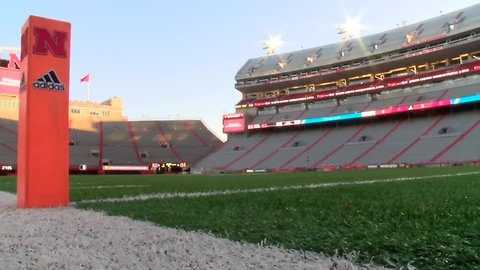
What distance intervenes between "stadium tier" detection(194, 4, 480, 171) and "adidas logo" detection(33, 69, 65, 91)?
28430mm

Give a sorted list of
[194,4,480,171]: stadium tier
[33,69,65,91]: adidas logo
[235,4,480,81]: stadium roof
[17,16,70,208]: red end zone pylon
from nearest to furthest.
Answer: [17,16,70,208]: red end zone pylon → [33,69,65,91]: adidas logo → [194,4,480,171]: stadium tier → [235,4,480,81]: stadium roof

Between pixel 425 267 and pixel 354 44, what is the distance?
51.0 meters

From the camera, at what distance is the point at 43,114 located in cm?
592

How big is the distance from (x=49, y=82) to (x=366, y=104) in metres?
41.7

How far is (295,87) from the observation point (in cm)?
5434

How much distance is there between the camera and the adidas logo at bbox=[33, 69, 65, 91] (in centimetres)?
590

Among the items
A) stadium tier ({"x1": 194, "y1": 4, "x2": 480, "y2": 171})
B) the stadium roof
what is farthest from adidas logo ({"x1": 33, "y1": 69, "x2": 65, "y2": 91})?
the stadium roof

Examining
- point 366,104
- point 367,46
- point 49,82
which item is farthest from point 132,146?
point 49,82

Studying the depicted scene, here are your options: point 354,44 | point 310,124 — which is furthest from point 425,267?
point 354,44

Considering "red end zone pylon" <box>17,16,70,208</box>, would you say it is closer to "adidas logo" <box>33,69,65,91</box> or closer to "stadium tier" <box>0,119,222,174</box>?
"adidas logo" <box>33,69,65,91</box>

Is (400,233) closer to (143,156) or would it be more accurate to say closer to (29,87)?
(29,87)

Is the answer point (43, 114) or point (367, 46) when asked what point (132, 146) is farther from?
point (43, 114)

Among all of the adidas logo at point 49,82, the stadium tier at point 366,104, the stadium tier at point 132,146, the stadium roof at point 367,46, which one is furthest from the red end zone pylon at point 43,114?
the stadium roof at point 367,46

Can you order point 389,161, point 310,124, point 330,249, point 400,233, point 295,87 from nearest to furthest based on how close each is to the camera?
point 330,249 < point 400,233 < point 389,161 < point 310,124 < point 295,87
